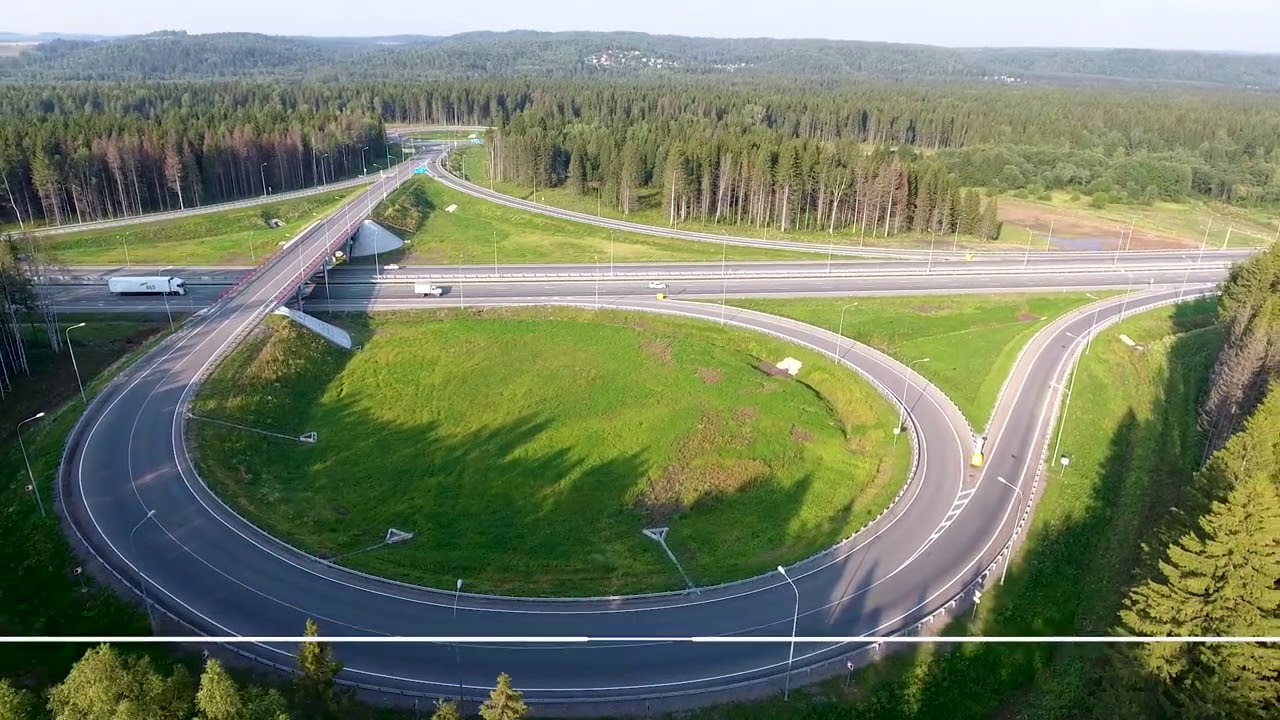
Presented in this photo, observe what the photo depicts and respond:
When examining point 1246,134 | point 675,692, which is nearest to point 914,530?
point 675,692

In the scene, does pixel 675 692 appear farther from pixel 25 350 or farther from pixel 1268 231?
pixel 1268 231

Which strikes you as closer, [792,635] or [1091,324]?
[792,635]

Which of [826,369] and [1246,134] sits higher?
[1246,134]

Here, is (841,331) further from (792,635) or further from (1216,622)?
(1216,622)

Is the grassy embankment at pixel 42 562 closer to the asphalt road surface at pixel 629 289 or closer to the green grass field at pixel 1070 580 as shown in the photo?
the asphalt road surface at pixel 629 289

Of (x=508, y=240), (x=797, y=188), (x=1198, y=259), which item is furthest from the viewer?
(x=797, y=188)

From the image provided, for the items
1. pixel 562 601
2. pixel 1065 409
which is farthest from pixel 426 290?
pixel 1065 409
